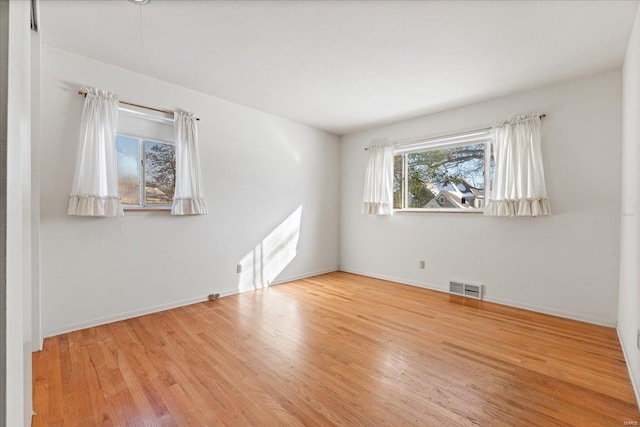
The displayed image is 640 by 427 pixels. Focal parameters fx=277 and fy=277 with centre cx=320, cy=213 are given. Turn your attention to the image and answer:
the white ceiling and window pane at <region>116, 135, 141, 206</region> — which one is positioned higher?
the white ceiling

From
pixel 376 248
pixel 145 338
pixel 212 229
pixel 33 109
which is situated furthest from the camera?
pixel 376 248

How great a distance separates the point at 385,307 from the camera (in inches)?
126

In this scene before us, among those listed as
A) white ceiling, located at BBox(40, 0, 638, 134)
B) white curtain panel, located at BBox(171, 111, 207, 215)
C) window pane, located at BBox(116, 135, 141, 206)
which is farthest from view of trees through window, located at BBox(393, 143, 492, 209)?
window pane, located at BBox(116, 135, 141, 206)

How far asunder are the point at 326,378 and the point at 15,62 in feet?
6.63

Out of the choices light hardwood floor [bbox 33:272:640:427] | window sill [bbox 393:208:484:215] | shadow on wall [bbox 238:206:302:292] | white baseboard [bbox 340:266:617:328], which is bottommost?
light hardwood floor [bbox 33:272:640:427]

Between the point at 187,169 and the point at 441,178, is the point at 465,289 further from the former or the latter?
the point at 187,169

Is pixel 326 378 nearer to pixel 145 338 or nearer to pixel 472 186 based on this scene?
pixel 145 338

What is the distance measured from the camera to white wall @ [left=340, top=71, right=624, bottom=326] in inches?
107

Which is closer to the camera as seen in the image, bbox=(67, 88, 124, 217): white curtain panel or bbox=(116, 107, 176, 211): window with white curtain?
bbox=(67, 88, 124, 217): white curtain panel

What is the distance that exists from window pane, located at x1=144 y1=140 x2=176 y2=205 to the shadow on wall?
1.27 m

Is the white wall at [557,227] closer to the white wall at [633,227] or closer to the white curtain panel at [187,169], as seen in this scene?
the white wall at [633,227]

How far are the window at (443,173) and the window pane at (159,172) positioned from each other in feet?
10.5

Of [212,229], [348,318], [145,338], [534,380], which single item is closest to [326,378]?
[348,318]

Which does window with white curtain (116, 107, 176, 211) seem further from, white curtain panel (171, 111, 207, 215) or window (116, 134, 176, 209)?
white curtain panel (171, 111, 207, 215)
